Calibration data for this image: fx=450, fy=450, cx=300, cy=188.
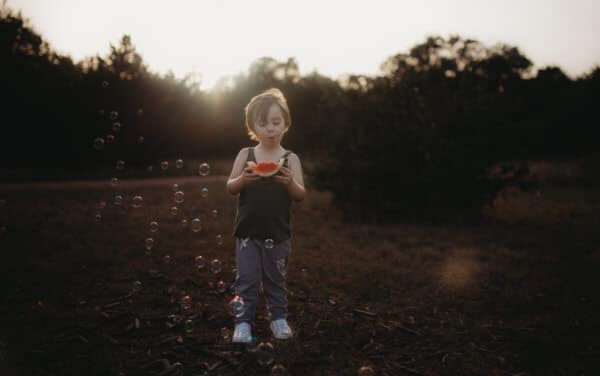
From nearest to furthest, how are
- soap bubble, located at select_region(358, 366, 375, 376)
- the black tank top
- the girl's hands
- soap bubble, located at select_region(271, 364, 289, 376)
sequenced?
soap bubble, located at select_region(271, 364, 289, 376), soap bubble, located at select_region(358, 366, 375, 376), the girl's hands, the black tank top

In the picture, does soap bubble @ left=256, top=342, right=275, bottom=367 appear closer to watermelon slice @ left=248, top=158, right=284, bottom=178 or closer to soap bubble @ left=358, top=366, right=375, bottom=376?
soap bubble @ left=358, top=366, right=375, bottom=376

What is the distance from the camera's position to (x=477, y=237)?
25.4 feet

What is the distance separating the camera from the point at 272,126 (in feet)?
11.1

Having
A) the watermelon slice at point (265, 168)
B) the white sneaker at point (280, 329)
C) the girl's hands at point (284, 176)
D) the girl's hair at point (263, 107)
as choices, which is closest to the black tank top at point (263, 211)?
the girl's hands at point (284, 176)

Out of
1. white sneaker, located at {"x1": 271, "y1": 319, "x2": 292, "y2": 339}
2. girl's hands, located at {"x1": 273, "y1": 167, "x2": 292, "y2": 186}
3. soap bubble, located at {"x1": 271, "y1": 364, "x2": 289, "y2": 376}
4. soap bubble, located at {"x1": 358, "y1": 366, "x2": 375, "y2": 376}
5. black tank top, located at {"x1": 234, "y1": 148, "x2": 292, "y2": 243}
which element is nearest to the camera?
soap bubble, located at {"x1": 271, "y1": 364, "x2": 289, "y2": 376}

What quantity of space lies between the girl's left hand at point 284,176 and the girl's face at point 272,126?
282 millimetres

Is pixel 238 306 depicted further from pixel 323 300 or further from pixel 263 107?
pixel 263 107

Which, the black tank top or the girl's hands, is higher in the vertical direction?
the girl's hands

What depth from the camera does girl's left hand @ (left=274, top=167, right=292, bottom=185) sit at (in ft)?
10.7

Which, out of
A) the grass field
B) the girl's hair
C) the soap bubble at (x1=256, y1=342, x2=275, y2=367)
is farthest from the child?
the soap bubble at (x1=256, y1=342, x2=275, y2=367)

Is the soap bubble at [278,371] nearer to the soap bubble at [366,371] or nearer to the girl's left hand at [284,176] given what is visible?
the soap bubble at [366,371]

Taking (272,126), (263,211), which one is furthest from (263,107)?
(263,211)

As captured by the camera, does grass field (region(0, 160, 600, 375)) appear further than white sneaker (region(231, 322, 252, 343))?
No

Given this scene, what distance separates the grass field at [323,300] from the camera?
3.28 m
